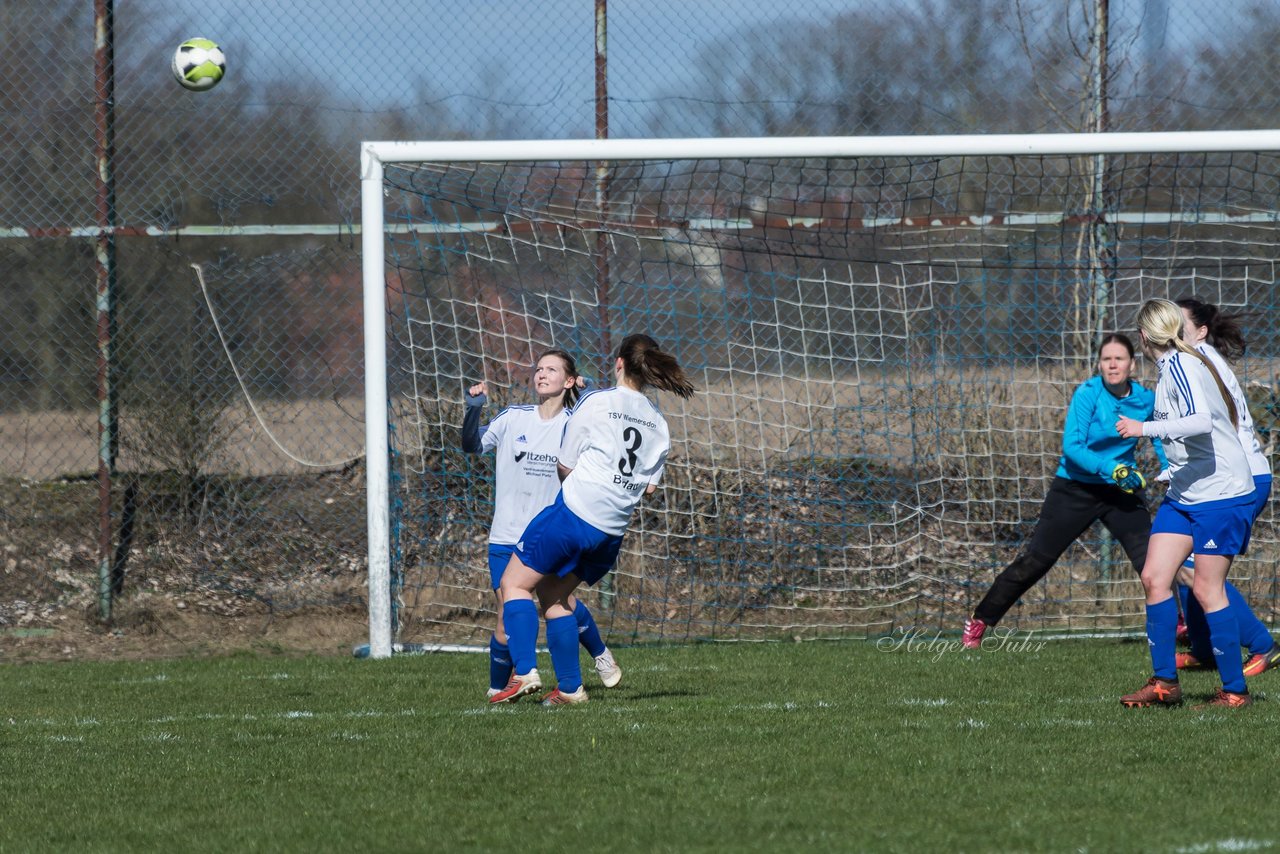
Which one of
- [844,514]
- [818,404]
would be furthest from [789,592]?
[818,404]

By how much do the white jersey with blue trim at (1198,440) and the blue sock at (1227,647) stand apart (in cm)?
53

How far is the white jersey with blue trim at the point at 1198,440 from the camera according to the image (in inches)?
234

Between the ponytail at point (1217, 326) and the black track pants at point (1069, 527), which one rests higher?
the ponytail at point (1217, 326)

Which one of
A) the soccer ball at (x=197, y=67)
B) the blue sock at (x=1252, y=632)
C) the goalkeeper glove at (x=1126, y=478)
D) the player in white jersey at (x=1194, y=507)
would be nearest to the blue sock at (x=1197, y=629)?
the blue sock at (x=1252, y=632)

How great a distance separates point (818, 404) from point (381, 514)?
3283 mm

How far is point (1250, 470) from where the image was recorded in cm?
632

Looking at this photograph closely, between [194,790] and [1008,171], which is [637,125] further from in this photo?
[194,790]

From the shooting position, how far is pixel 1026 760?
16.6 feet

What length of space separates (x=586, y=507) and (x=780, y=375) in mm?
4195

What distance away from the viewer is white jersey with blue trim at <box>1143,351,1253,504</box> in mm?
5934

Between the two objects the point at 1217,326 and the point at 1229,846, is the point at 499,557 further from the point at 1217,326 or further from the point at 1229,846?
the point at 1229,846

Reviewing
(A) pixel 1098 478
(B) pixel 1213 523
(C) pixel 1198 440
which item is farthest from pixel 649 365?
(A) pixel 1098 478

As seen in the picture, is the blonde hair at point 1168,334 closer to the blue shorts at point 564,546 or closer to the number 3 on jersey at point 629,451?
the number 3 on jersey at point 629,451

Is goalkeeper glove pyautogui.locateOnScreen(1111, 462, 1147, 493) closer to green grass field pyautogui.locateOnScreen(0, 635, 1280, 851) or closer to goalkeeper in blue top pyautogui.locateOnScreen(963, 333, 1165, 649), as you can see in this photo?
goalkeeper in blue top pyautogui.locateOnScreen(963, 333, 1165, 649)
